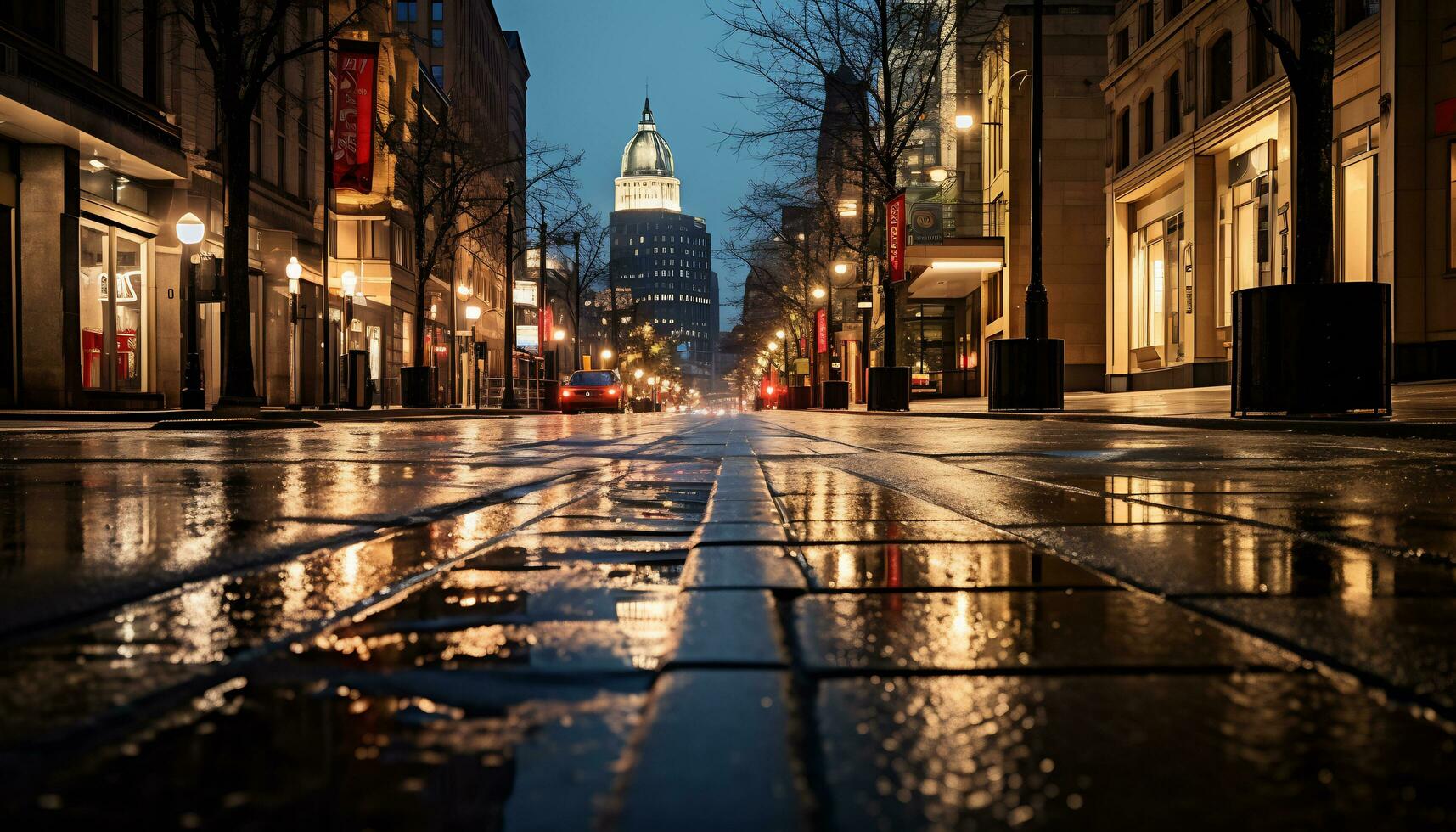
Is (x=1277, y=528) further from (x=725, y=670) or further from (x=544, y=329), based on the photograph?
(x=544, y=329)

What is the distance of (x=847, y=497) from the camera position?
3.94 m

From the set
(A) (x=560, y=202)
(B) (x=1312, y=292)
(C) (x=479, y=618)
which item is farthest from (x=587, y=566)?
(A) (x=560, y=202)

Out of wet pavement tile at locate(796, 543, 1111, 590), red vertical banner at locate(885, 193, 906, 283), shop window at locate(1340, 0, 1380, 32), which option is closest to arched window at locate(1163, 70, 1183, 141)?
shop window at locate(1340, 0, 1380, 32)

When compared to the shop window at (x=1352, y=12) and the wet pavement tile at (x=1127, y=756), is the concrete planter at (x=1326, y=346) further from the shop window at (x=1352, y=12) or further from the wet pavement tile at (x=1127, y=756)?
the shop window at (x=1352, y=12)

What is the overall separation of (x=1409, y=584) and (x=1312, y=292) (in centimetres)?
806

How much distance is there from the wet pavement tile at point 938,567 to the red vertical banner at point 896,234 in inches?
914

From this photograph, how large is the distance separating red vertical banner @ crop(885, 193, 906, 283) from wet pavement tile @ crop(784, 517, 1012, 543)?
22.6 meters

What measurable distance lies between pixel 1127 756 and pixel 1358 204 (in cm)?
2443

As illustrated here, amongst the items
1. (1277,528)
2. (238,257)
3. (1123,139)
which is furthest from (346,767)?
(1123,139)

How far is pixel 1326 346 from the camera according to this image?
909 centimetres

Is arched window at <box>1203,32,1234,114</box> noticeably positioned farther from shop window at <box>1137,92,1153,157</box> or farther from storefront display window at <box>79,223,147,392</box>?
storefront display window at <box>79,223,147,392</box>

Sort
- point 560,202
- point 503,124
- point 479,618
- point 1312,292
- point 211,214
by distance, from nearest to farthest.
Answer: point 479,618 → point 1312,292 → point 211,214 → point 560,202 → point 503,124

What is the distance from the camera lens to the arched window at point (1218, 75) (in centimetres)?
2761

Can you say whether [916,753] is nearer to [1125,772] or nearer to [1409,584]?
[1125,772]
